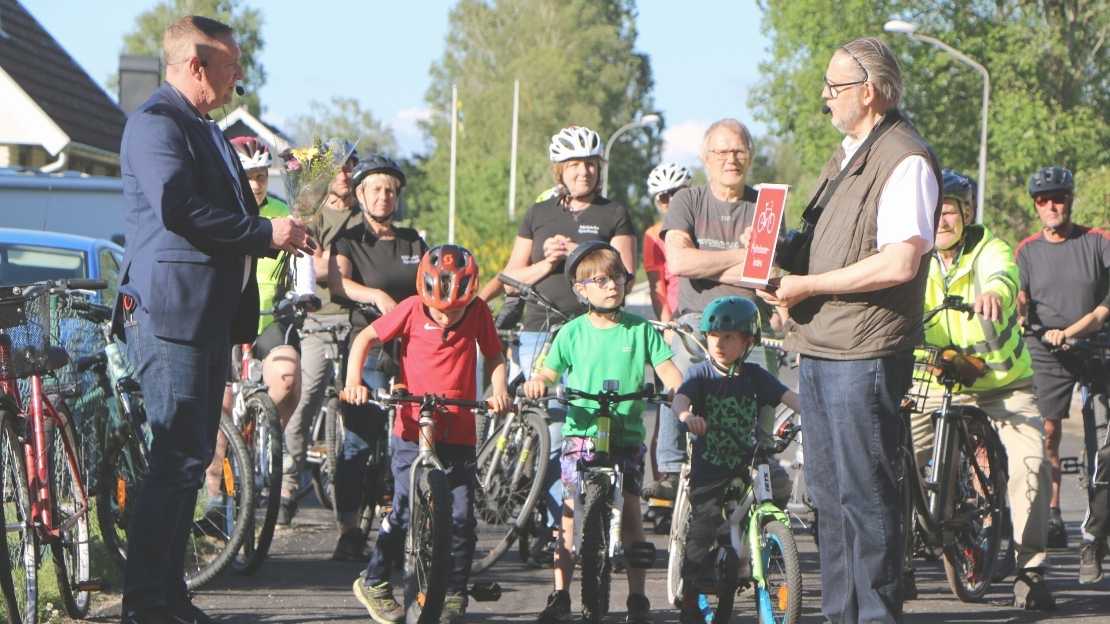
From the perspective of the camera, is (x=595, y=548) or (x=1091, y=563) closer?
(x=595, y=548)

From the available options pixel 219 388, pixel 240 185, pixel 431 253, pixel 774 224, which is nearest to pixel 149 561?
pixel 219 388

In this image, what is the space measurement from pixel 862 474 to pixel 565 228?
379 cm

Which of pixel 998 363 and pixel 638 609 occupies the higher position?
pixel 998 363

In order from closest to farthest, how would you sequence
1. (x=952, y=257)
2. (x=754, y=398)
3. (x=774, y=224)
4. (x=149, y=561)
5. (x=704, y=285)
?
(x=774, y=224), (x=149, y=561), (x=754, y=398), (x=952, y=257), (x=704, y=285)

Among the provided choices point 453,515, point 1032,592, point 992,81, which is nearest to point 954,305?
point 1032,592

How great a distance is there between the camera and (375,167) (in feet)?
30.8

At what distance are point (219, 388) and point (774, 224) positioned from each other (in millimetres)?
2145

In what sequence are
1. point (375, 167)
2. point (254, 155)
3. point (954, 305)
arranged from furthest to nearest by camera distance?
point (254, 155) < point (375, 167) < point (954, 305)

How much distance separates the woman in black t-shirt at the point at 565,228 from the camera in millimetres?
9477

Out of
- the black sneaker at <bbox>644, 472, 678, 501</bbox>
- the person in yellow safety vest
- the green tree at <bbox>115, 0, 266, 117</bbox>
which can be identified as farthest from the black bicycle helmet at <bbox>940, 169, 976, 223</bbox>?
the green tree at <bbox>115, 0, 266, 117</bbox>

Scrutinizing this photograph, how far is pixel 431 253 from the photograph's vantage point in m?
7.63

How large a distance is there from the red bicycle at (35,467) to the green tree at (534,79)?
217 feet

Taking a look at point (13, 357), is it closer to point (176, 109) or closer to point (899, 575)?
point (176, 109)

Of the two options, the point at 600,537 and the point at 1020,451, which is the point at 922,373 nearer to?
the point at 1020,451
